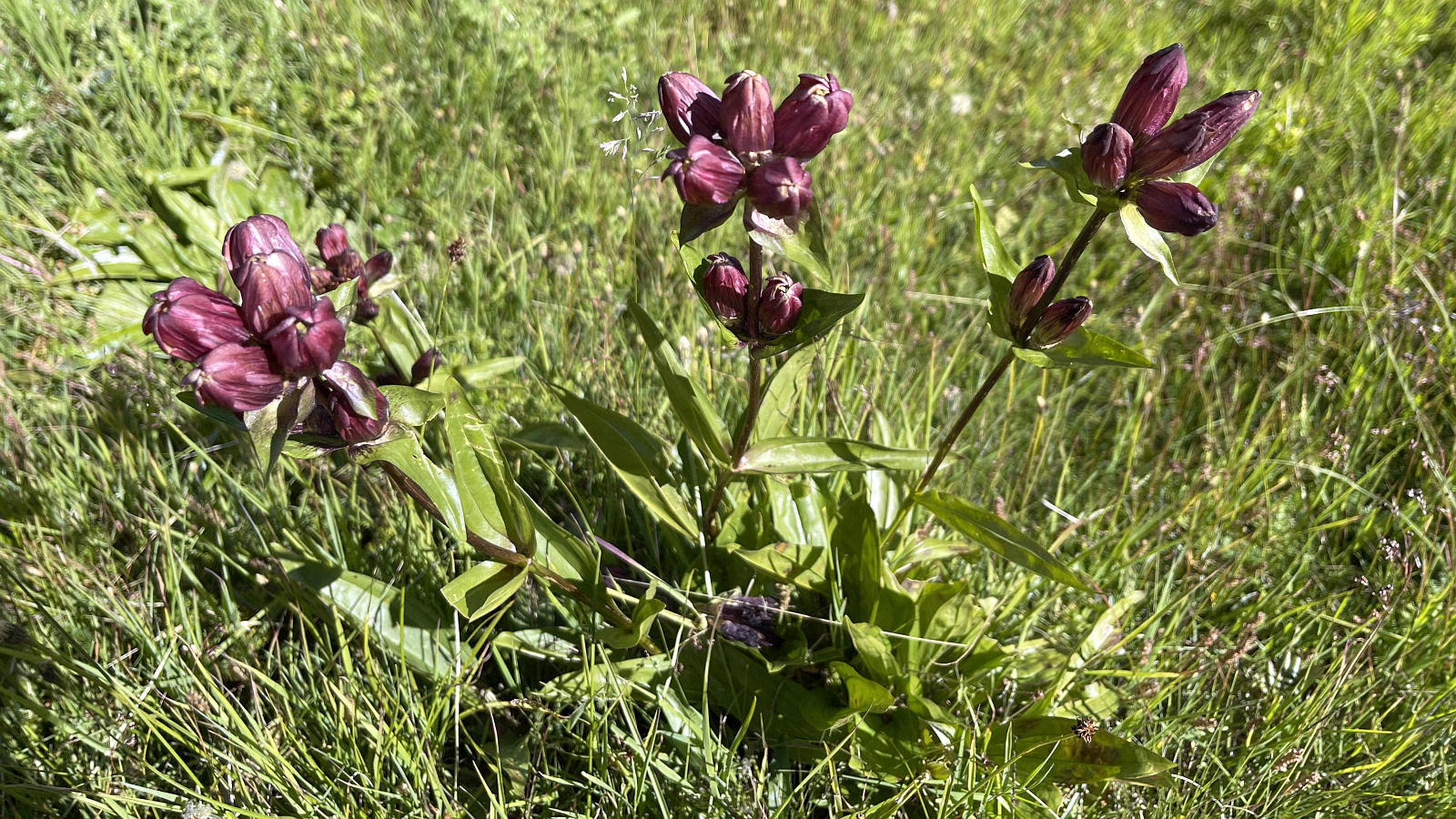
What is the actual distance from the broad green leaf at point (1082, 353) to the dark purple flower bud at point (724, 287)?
21.3 inches

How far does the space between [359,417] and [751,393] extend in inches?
29.2

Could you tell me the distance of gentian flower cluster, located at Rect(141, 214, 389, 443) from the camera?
1326 mm

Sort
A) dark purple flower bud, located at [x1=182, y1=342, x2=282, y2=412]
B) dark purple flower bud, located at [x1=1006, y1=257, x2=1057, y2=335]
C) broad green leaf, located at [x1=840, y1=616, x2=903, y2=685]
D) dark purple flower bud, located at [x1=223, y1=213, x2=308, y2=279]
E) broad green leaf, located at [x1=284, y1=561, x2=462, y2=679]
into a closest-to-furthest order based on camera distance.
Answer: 1. dark purple flower bud, located at [x1=182, y1=342, x2=282, y2=412]
2. dark purple flower bud, located at [x1=223, y1=213, x2=308, y2=279]
3. dark purple flower bud, located at [x1=1006, y1=257, x2=1057, y2=335]
4. broad green leaf, located at [x1=840, y1=616, x2=903, y2=685]
5. broad green leaf, located at [x1=284, y1=561, x2=462, y2=679]

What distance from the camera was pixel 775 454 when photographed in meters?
1.95

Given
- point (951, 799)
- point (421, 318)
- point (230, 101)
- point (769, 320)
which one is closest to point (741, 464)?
point (769, 320)

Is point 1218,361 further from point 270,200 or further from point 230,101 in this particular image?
point 230,101

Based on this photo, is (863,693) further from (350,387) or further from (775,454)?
(350,387)

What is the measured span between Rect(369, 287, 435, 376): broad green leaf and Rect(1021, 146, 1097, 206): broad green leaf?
5.01 feet

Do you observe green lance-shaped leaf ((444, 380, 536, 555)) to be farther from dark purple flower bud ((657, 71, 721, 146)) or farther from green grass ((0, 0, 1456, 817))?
dark purple flower bud ((657, 71, 721, 146))

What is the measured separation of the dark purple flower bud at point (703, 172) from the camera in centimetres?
139

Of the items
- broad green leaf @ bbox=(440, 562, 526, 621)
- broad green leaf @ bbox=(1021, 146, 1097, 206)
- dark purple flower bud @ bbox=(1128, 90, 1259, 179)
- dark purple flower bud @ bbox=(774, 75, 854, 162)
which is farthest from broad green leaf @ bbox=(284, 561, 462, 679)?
dark purple flower bud @ bbox=(1128, 90, 1259, 179)

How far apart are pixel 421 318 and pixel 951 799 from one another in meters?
2.16

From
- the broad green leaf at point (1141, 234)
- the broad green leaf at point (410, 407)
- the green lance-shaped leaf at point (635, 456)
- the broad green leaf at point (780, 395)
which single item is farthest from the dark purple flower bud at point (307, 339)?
the broad green leaf at point (1141, 234)

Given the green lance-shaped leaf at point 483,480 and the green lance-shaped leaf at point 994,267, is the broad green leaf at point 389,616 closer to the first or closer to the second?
the green lance-shaped leaf at point 483,480
